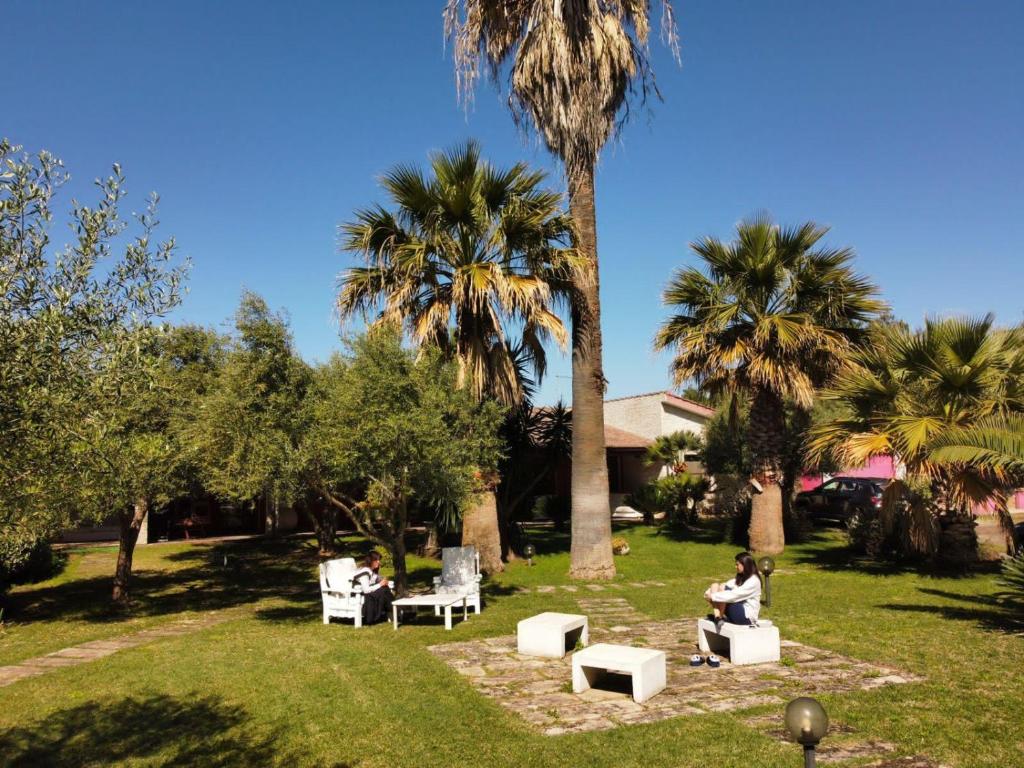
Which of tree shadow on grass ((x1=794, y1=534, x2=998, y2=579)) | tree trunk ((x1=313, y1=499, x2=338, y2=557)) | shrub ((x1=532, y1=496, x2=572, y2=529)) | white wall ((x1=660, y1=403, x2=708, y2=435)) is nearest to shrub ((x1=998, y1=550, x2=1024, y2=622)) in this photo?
tree shadow on grass ((x1=794, y1=534, x2=998, y2=579))

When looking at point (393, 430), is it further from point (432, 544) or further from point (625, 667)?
point (432, 544)

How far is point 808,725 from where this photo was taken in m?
3.53

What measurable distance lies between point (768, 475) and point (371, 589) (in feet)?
34.3

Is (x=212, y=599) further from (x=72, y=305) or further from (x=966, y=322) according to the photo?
(x=966, y=322)

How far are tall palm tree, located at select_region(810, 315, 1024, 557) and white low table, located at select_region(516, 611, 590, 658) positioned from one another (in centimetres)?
607

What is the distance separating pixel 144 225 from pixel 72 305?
34.5 inches

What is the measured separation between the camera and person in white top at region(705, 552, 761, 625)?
307 inches

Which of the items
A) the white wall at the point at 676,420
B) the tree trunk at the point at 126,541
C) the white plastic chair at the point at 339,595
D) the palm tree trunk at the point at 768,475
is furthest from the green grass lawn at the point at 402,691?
the white wall at the point at 676,420

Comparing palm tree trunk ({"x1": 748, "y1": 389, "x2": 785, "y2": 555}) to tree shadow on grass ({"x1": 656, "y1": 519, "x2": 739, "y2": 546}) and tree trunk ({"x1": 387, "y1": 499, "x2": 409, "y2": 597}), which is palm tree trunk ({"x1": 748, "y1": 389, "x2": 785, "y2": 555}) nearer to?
tree shadow on grass ({"x1": 656, "y1": 519, "x2": 739, "y2": 546})

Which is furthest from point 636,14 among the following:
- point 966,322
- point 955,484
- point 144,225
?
point 144,225

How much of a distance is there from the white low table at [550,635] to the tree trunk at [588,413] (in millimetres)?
5239

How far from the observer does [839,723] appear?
5617 mm

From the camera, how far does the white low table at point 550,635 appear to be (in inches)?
314

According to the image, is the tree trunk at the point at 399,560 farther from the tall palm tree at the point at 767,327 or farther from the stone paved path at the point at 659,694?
the tall palm tree at the point at 767,327
